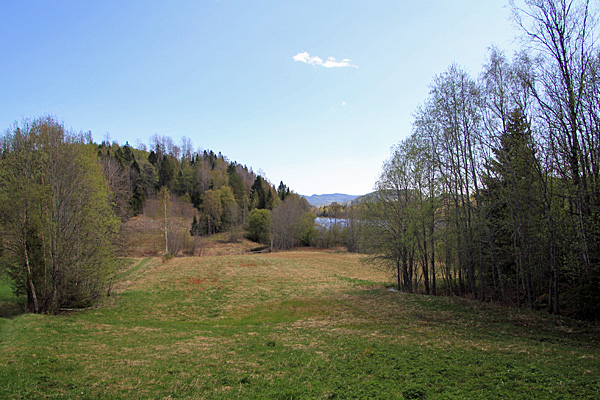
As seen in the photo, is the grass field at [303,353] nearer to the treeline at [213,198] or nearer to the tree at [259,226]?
the treeline at [213,198]

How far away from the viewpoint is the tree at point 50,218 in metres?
14.9

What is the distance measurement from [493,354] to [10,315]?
2110cm

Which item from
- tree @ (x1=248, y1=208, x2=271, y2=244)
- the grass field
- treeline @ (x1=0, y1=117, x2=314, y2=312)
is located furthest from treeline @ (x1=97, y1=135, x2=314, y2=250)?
the grass field

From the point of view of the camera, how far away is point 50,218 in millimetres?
15664

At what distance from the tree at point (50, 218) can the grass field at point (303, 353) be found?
1.95 metres

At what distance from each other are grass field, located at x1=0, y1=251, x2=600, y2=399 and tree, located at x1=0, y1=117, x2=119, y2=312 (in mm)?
1954

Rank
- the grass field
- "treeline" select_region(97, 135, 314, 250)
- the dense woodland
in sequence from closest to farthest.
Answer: the grass field
the dense woodland
"treeline" select_region(97, 135, 314, 250)

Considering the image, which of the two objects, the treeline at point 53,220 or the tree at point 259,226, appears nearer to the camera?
the treeline at point 53,220

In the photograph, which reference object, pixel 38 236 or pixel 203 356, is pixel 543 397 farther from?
pixel 38 236

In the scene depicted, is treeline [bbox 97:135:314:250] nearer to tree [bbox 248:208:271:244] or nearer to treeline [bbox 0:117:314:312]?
tree [bbox 248:208:271:244]

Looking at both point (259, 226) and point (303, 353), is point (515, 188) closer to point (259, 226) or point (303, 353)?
point (303, 353)

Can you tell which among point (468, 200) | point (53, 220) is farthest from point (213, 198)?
point (468, 200)

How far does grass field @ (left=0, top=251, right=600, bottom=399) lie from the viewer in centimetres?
625

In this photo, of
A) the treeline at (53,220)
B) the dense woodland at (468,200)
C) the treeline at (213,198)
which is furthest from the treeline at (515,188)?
the treeline at (213,198)
